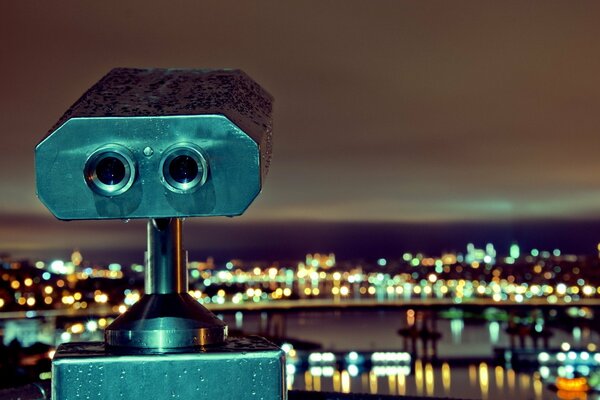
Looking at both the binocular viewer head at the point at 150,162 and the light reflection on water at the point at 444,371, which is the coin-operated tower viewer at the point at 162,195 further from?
the light reflection on water at the point at 444,371

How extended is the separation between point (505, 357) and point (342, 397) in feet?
142

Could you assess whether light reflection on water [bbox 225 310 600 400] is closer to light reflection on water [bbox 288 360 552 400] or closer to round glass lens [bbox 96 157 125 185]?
light reflection on water [bbox 288 360 552 400]

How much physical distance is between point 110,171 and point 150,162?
44 mm

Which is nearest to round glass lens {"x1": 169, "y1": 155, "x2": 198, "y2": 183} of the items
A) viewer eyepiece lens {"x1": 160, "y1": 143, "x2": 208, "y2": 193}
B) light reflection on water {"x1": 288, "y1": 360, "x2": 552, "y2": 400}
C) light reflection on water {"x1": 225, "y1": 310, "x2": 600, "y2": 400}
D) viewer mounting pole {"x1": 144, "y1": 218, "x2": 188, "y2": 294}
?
viewer eyepiece lens {"x1": 160, "y1": 143, "x2": 208, "y2": 193}

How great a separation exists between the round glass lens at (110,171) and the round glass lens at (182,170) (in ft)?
0.17

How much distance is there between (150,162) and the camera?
2.82 ft

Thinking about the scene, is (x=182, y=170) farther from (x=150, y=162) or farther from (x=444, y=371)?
(x=444, y=371)

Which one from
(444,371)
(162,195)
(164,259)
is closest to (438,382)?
(444,371)

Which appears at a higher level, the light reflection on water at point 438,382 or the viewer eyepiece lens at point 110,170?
the viewer eyepiece lens at point 110,170

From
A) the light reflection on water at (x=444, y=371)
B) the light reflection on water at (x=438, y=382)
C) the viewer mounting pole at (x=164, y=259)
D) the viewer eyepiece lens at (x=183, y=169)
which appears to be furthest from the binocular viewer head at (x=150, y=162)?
the light reflection on water at (x=438, y=382)

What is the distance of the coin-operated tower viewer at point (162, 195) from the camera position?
855mm

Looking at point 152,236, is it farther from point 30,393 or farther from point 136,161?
point 30,393

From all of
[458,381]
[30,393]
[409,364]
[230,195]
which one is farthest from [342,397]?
[409,364]

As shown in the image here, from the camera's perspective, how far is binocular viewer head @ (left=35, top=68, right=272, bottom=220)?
85cm
